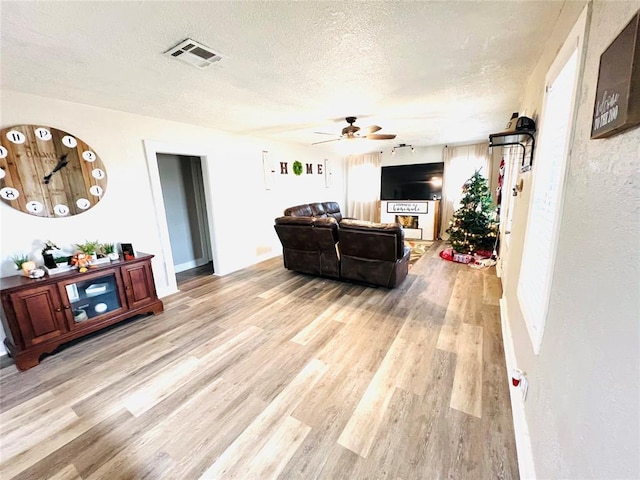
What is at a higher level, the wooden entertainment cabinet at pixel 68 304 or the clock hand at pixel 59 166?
the clock hand at pixel 59 166

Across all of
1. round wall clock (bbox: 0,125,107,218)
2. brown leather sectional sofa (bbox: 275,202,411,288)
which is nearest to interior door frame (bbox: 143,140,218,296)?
round wall clock (bbox: 0,125,107,218)

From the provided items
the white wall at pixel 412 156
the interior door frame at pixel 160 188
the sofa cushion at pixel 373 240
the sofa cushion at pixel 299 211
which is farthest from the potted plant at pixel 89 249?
the white wall at pixel 412 156

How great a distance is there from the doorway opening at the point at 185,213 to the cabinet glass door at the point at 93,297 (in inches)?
62.1

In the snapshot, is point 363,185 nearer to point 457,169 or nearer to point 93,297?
point 457,169

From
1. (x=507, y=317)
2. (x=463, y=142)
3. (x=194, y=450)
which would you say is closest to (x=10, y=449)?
(x=194, y=450)

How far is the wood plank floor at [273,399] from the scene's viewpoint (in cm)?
140

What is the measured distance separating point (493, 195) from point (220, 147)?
5.92 metres

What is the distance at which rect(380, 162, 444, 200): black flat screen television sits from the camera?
645 centimetres

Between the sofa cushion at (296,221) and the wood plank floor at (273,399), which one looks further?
the sofa cushion at (296,221)

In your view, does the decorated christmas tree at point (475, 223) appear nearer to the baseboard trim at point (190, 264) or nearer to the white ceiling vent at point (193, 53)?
the white ceiling vent at point (193, 53)

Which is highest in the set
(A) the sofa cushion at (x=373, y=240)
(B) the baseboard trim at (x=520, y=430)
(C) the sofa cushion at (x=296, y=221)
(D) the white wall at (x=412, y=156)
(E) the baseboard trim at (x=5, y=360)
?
(D) the white wall at (x=412, y=156)

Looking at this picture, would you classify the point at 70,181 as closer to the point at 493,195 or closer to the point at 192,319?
the point at 192,319

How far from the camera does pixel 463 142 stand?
5.92m

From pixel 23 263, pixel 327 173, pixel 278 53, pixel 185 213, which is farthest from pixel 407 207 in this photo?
pixel 23 263
